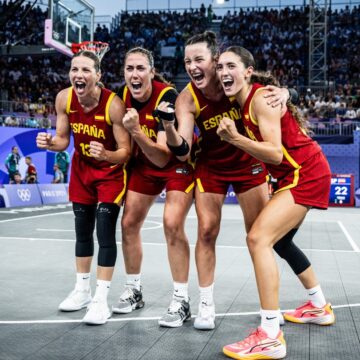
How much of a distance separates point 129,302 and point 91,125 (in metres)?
1.54

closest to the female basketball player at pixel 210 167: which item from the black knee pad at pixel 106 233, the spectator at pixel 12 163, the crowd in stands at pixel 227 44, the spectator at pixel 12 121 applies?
the black knee pad at pixel 106 233

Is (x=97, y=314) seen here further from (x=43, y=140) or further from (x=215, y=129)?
(x=215, y=129)

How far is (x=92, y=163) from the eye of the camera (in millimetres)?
4551

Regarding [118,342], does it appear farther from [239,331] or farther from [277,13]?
[277,13]

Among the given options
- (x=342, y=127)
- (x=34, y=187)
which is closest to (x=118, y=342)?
(x=34, y=187)

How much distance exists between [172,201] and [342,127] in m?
17.5

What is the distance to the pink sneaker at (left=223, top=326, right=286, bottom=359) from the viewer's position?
3.42m

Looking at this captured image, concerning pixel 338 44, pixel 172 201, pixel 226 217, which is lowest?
pixel 226 217

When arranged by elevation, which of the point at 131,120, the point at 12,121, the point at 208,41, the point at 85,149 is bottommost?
the point at 85,149

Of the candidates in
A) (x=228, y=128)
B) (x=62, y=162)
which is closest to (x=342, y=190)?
(x=62, y=162)

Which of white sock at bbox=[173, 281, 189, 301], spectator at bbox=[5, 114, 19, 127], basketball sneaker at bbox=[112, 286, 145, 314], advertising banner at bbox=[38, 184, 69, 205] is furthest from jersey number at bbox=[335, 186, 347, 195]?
white sock at bbox=[173, 281, 189, 301]

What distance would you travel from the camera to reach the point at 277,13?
107ft

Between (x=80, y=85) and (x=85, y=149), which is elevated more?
(x=80, y=85)

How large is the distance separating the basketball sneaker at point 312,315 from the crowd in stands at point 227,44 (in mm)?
17757
